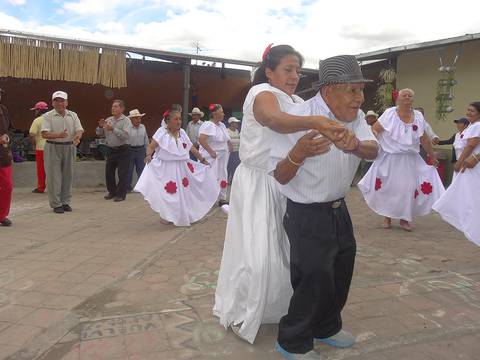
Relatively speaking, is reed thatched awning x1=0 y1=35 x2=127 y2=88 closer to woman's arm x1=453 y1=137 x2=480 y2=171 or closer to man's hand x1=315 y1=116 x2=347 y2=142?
woman's arm x1=453 y1=137 x2=480 y2=171

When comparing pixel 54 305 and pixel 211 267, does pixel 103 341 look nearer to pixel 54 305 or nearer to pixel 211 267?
pixel 54 305

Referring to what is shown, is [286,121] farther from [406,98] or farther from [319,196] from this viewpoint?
[406,98]

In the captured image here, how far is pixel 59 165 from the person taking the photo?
25.2ft

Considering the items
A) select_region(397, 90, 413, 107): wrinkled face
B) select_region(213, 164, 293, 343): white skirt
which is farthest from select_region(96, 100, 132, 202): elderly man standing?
select_region(213, 164, 293, 343): white skirt

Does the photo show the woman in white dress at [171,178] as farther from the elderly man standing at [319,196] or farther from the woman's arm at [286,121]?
the woman's arm at [286,121]

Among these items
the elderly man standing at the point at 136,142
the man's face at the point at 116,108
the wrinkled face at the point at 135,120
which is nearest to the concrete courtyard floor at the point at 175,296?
the man's face at the point at 116,108

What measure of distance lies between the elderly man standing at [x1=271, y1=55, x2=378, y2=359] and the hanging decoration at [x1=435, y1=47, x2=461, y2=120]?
9.47 m

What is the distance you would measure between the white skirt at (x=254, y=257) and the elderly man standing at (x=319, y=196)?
0.24m

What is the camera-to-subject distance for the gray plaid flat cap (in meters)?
2.35

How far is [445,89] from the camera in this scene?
36.4ft

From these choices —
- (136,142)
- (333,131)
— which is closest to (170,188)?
(136,142)

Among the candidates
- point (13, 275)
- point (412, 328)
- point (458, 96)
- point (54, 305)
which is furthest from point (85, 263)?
point (458, 96)

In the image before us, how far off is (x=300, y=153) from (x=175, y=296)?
1991mm

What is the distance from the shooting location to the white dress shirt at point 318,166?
2.42m
